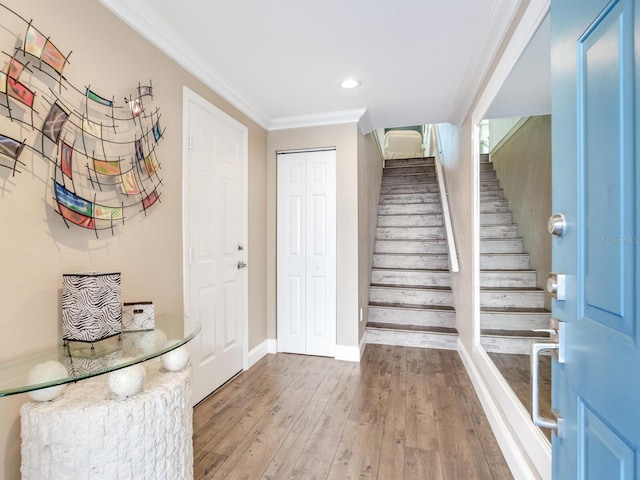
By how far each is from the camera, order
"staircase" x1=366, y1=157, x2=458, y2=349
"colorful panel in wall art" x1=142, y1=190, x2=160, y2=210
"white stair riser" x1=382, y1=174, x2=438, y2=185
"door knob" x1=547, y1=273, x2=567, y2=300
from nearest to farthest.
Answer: "door knob" x1=547, y1=273, x2=567, y2=300 → "colorful panel in wall art" x1=142, y1=190, x2=160, y2=210 → "staircase" x1=366, y1=157, x2=458, y2=349 → "white stair riser" x1=382, y1=174, x2=438, y2=185

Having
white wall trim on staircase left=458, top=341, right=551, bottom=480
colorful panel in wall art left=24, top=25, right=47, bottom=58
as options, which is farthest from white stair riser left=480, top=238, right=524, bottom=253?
colorful panel in wall art left=24, top=25, right=47, bottom=58

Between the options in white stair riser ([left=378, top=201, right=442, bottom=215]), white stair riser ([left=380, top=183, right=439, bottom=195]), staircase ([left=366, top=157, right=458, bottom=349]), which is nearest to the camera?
staircase ([left=366, top=157, right=458, bottom=349])

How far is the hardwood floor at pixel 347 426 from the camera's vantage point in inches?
64.7

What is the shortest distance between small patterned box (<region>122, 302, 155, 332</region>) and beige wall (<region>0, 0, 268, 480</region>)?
18cm

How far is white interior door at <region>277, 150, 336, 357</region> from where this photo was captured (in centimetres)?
318

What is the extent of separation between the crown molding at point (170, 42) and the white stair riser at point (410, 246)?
8.85ft

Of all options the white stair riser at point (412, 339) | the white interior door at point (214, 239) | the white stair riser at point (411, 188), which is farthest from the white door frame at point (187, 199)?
the white stair riser at point (411, 188)

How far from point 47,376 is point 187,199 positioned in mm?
1334

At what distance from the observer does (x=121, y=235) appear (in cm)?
162

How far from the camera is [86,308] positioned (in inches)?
48.6

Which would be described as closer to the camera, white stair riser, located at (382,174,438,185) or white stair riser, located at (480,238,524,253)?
white stair riser, located at (480,238,524,253)

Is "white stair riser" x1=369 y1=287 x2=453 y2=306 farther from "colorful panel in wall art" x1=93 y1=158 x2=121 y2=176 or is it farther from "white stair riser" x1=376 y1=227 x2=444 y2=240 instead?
"colorful panel in wall art" x1=93 y1=158 x2=121 y2=176

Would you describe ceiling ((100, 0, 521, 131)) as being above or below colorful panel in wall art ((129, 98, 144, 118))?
above

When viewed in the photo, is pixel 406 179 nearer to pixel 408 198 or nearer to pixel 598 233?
pixel 408 198
